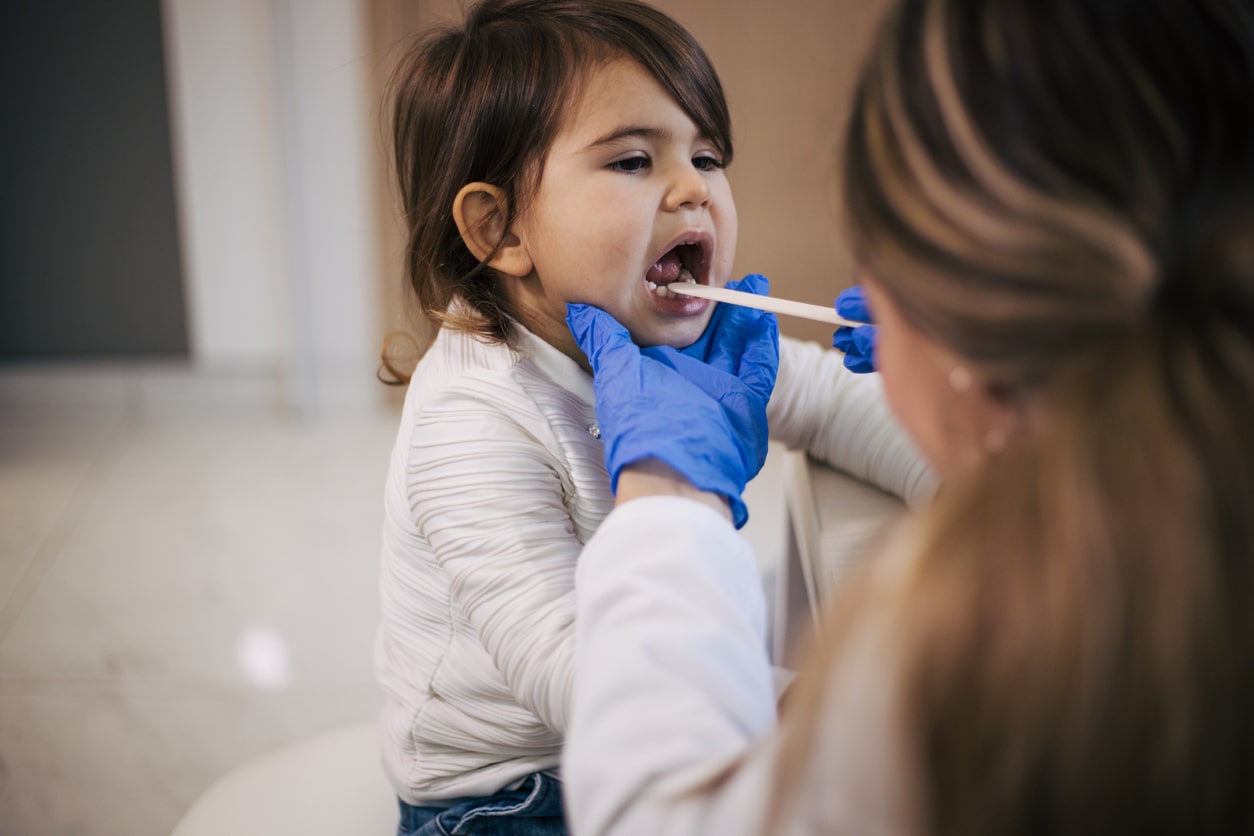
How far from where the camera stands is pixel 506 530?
2.23ft

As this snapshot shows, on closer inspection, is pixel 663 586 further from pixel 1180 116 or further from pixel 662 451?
pixel 1180 116

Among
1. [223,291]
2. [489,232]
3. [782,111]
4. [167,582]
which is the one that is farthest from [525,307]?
[223,291]

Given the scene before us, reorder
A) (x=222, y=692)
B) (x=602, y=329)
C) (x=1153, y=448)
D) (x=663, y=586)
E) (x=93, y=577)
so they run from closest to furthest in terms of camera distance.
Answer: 1. (x=1153, y=448)
2. (x=663, y=586)
3. (x=602, y=329)
4. (x=222, y=692)
5. (x=93, y=577)

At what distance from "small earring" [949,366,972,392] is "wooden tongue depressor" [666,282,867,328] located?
247mm

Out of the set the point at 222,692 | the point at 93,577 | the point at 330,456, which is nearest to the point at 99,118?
the point at 330,456

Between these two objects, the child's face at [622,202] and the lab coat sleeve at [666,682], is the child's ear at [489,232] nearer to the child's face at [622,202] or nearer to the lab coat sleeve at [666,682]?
the child's face at [622,202]

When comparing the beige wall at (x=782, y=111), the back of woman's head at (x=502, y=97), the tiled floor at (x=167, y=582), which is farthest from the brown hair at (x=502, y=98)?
the beige wall at (x=782, y=111)

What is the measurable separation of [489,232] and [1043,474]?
22.8 inches

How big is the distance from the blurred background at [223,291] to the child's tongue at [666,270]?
903mm

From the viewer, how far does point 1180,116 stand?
1.21 ft

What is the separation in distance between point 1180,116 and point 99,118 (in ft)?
6.98

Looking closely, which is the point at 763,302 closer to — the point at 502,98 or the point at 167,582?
the point at 502,98

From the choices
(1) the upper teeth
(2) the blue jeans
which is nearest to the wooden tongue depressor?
(1) the upper teeth

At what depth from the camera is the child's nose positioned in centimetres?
78
